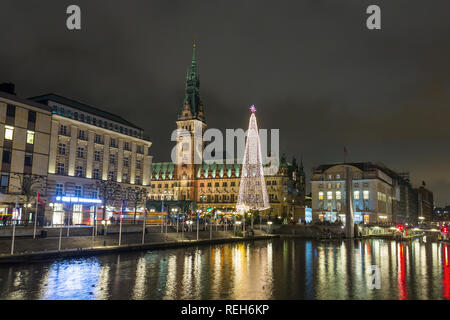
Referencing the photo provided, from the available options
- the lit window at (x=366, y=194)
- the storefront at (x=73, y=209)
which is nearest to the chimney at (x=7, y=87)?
the storefront at (x=73, y=209)

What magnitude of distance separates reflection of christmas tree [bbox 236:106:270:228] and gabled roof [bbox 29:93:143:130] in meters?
39.4

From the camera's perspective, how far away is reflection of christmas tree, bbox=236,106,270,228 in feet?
265

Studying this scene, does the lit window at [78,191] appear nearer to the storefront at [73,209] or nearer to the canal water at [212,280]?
the storefront at [73,209]

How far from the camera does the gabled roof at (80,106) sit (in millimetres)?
86750

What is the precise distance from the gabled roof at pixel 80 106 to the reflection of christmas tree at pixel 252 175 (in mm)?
39419

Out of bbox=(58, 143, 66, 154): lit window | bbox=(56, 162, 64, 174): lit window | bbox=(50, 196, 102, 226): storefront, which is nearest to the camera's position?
bbox=(50, 196, 102, 226): storefront

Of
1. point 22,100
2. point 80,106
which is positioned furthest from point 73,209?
point 80,106

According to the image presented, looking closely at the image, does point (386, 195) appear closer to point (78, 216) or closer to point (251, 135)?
point (251, 135)

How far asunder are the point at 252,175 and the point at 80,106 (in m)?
46.0

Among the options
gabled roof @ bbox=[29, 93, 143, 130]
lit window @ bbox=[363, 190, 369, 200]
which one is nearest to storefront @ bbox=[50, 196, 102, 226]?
gabled roof @ bbox=[29, 93, 143, 130]

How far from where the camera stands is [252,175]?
86000 mm

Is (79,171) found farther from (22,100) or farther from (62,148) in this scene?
(22,100)

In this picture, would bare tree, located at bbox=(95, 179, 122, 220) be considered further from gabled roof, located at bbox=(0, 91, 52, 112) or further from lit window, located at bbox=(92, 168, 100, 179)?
gabled roof, located at bbox=(0, 91, 52, 112)

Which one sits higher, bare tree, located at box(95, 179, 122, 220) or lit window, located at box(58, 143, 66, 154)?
lit window, located at box(58, 143, 66, 154)
